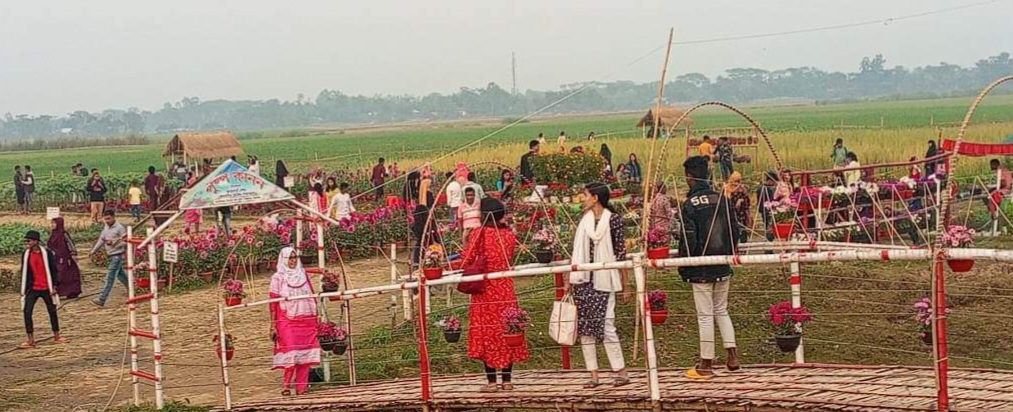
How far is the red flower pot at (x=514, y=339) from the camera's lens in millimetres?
→ 8469

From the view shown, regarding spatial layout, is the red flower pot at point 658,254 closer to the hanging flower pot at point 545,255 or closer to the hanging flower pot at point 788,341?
the hanging flower pot at point 788,341

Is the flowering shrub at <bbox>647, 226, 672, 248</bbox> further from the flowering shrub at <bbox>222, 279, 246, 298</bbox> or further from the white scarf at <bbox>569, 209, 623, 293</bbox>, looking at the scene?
the flowering shrub at <bbox>222, 279, 246, 298</bbox>

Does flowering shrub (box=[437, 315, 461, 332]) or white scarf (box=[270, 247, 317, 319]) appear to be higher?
white scarf (box=[270, 247, 317, 319])

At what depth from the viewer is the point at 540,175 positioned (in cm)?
2358

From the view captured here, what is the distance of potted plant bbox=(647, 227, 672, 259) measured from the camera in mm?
9055

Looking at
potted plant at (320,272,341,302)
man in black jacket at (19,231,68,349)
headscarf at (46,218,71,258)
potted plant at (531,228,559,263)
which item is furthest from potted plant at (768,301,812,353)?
headscarf at (46,218,71,258)

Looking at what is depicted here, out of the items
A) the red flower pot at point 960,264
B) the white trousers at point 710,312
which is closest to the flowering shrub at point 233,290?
the white trousers at point 710,312

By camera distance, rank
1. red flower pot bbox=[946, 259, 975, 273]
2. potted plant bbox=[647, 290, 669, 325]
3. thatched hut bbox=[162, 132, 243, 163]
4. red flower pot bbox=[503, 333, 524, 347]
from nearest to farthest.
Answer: red flower pot bbox=[946, 259, 975, 273], red flower pot bbox=[503, 333, 524, 347], potted plant bbox=[647, 290, 669, 325], thatched hut bbox=[162, 132, 243, 163]

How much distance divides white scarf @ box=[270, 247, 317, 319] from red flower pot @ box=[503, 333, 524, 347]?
2312mm

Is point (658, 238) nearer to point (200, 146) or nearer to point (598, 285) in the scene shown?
point (598, 285)

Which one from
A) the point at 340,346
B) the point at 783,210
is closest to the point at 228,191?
the point at 340,346

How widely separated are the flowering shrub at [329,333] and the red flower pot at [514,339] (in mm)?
2213

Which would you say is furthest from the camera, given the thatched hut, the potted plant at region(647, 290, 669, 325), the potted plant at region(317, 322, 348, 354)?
the thatched hut

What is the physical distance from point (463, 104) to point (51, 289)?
6889 inches
